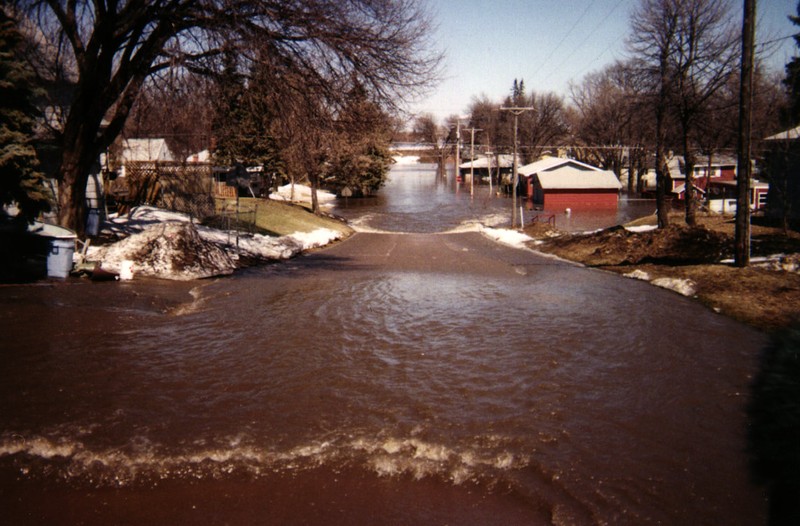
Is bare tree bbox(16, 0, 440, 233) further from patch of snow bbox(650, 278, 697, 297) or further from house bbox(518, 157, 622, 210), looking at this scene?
house bbox(518, 157, 622, 210)

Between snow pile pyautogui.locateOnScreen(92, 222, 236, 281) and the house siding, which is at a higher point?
the house siding

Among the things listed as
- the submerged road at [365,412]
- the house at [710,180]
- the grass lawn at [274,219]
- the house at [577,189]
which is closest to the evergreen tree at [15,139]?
the submerged road at [365,412]

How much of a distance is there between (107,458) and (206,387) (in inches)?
75.8

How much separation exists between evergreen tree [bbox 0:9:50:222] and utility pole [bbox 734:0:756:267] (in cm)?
1582

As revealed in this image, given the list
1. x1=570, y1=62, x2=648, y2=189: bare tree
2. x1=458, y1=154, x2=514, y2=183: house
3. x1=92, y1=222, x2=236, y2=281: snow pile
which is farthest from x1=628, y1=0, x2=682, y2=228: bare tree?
x1=458, y1=154, x2=514, y2=183: house

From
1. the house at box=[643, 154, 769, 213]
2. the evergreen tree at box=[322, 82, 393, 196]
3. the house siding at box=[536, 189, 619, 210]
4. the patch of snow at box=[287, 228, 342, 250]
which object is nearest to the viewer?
the evergreen tree at box=[322, 82, 393, 196]

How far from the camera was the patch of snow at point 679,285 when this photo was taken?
551 inches

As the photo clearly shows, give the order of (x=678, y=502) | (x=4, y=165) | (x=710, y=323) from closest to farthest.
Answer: (x=678, y=502)
(x=710, y=323)
(x=4, y=165)

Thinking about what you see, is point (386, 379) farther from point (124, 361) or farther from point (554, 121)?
point (554, 121)

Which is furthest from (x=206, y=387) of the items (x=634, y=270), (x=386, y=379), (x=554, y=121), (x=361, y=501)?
(x=554, y=121)

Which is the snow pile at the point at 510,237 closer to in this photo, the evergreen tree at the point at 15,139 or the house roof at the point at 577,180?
the evergreen tree at the point at 15,139

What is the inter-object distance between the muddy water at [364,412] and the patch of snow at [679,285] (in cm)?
188

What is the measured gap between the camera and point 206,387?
23.9 feet

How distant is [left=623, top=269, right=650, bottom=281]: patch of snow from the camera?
16359mm
